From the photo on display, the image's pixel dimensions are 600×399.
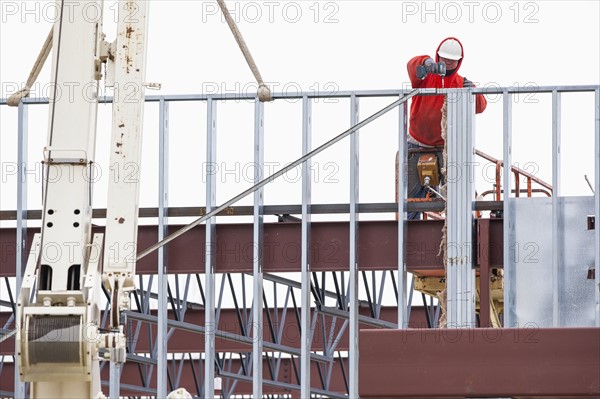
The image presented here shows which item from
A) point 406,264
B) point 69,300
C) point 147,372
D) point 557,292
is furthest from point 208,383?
point 147,372

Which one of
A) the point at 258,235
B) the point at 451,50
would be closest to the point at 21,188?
the point at 258,235

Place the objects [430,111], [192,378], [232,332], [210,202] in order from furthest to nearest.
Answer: [192,378] < [232,332] < [430,111] < [210,202]

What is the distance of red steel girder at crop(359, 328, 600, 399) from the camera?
14.0 meters

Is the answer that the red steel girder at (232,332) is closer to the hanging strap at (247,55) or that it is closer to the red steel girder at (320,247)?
the red steel girder at (320,247)

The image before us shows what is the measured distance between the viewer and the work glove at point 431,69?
20234mm

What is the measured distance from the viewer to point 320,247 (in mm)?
20297

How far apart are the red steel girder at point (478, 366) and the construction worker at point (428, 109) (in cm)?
662

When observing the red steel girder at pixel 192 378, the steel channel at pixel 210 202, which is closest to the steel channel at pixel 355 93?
the steel channel at pixel 210 202

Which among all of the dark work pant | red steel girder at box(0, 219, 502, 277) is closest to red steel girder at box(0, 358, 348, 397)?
the dark work pant

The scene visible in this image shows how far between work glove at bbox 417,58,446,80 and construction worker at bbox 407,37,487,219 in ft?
0.95

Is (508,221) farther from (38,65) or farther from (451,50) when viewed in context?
(38,65)

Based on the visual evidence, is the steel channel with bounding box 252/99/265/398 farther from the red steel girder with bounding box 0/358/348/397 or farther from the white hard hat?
the red steel girder with bounding box 0/358/348/397

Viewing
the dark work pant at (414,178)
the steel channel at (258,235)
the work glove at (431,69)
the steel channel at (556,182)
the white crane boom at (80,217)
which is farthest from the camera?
the dark work pant at (414,178)

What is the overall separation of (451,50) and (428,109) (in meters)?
0.91
